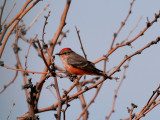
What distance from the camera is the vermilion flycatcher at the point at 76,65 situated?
4.48m

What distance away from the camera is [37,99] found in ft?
10.1

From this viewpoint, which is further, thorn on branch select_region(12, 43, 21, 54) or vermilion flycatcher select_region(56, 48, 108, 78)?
vermilion flycatcher select_region(56, 48, 108, 78)

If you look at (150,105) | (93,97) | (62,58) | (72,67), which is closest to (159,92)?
(150,105)

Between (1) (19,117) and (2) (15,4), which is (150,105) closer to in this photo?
(1) (19,117)

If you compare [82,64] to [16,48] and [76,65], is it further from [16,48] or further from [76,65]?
[16,48]

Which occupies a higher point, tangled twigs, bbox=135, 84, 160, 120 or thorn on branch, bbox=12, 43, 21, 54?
thorn on branch, bbox=12, 43, 21, 54

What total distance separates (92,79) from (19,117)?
5.22 ft

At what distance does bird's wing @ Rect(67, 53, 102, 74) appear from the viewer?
4.39 meters

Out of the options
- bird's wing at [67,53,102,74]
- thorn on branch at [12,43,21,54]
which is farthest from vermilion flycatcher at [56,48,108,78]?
thorn on branch at [12,43,21,54]

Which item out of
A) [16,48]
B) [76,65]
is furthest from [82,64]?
[16,48]

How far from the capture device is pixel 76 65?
4805 millimetres

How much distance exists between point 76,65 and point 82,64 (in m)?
0.12

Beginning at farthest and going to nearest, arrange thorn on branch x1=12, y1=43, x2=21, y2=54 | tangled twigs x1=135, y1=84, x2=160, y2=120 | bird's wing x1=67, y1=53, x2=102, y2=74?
bird's wing x1=67, y1=53, x2=102, y2=74, thorn on branch x1=12, y1=43, x2=21, y2=54, tangled twigs x1=135, y1=84, x2=160, y2=120

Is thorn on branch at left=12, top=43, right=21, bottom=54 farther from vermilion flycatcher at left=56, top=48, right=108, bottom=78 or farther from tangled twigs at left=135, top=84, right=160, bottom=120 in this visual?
tangled twigs at left=135, top=84, right=160, bottom=120
